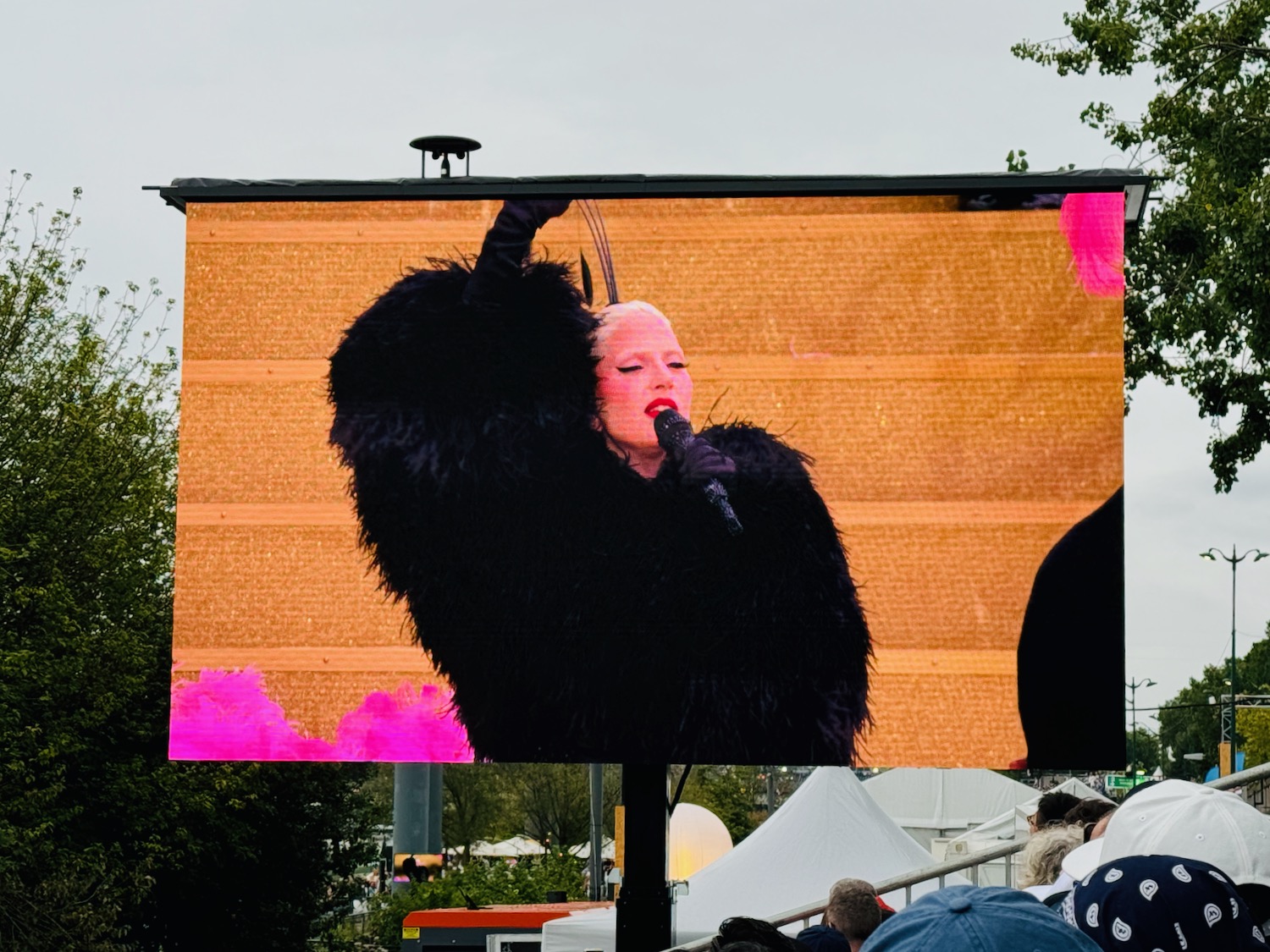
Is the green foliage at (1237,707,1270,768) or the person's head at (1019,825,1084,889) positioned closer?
the person's head at (1019,825,1084,889)

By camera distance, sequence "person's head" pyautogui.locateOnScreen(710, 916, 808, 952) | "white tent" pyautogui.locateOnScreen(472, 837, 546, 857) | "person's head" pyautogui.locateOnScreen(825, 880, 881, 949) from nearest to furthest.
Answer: "person's head" pyautogui.locateOnScreen(710, 916, 808, 952) < "person's head" pyautogui.locateOnScreen(825, 880, 881, 949) < "white tent" pyautogui.locateOnScreen(472, 837, 546, 857)

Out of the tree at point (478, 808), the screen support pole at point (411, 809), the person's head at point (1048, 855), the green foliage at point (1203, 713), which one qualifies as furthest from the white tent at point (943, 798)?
the green foliage at point (1203, 713)

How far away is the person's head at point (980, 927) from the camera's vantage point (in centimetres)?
142

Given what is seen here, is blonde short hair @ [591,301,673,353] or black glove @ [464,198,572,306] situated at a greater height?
black glove @ [464,198,572,306]

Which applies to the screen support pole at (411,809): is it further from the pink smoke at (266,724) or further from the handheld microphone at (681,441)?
the handheld microphone at (681,441)

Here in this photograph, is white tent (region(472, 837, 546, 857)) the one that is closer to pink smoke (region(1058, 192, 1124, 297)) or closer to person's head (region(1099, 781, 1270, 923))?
pink smoke (region(1058, 192, 1124, 297))

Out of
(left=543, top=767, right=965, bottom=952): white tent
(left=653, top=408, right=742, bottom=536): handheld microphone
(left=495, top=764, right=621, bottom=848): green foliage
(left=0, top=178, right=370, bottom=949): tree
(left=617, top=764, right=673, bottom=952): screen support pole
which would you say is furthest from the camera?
(left=495, top=764, right=621, bottom=848): green foliage

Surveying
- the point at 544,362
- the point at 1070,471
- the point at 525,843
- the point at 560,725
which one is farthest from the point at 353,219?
the point at 525,843

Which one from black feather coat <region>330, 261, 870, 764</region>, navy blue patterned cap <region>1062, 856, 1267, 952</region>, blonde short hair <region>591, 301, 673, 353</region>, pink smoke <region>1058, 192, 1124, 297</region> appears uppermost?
pink smoke <region>1058, 192, 1124, 297</region>

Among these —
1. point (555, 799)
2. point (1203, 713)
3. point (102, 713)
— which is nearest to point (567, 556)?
point (102, 713)

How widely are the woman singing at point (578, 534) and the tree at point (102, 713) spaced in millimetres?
8291

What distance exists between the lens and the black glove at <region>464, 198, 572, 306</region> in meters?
8.30

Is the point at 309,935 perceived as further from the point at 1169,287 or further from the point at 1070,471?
the point at 1070,471

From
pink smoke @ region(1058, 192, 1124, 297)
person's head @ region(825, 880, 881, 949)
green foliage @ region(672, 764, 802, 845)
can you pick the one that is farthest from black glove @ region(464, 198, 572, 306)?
green foliage @ region(672, 764, 802, 845)
